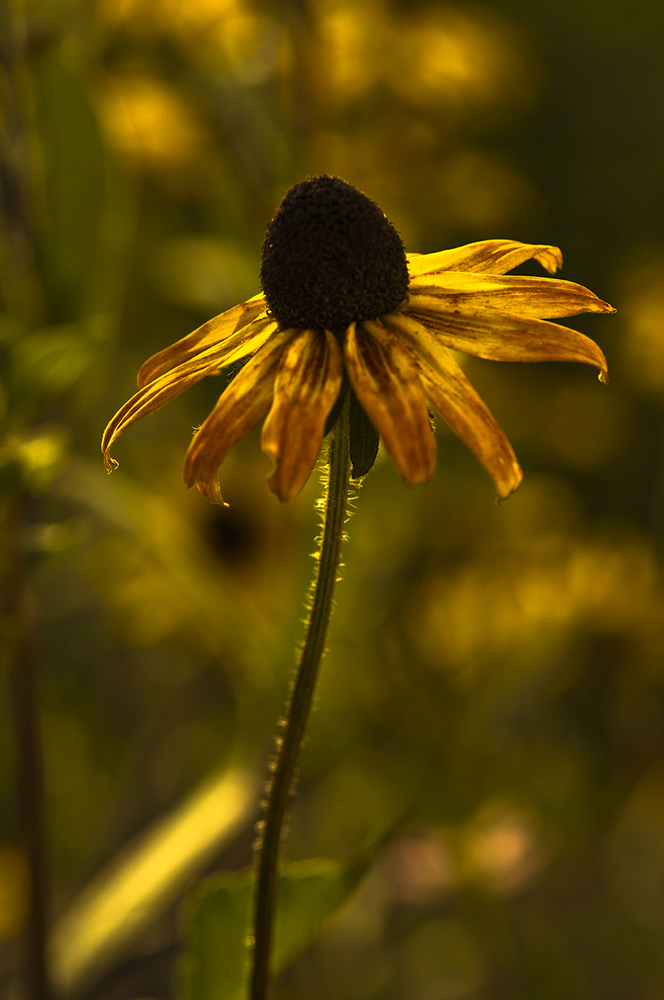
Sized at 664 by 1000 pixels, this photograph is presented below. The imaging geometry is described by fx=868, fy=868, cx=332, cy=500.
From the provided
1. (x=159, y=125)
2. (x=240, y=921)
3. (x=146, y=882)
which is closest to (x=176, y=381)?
(x=240, y=921)

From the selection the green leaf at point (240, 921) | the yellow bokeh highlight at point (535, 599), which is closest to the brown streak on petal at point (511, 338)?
the green leaf at point (240, 921)

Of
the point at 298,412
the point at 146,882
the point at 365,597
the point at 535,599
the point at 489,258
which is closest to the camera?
the point at 298,412

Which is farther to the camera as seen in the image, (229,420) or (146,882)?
(146,882)

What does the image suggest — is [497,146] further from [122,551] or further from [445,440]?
[122,551]

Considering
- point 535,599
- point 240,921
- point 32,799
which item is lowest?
point 535,599

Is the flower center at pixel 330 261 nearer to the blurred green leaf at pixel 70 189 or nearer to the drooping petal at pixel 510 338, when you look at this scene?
the drooping petal at pixel 510 338

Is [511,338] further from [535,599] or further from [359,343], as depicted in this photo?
[535,599]

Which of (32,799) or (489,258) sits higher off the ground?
(489,258)

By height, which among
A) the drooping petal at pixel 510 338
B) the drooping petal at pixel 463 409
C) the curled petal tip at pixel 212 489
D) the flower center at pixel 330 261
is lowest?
the curled petal tip at pixel 212 489
